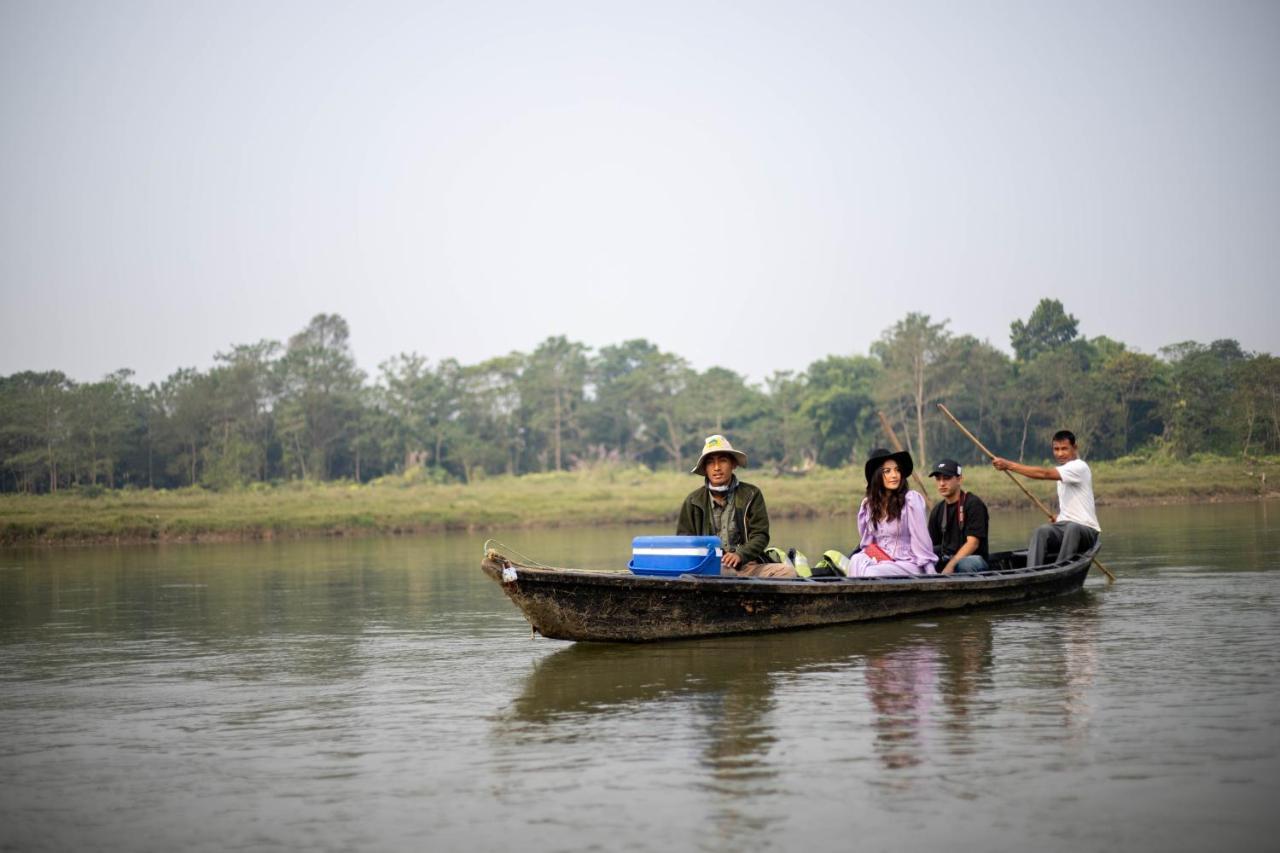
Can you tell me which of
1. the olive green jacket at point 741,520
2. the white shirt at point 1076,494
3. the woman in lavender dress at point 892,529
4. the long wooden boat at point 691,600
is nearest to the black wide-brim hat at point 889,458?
the woman in lavender dress at point 892,529

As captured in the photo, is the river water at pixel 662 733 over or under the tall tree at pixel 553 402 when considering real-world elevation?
under

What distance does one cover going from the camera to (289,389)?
2416 inches

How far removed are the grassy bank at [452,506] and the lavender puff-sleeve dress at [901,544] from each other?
21936 millimetres

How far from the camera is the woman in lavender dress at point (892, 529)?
1060 centimetres

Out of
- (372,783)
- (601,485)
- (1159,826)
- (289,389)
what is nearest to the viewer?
(1159,826)

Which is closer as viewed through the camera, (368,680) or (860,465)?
(368,680)

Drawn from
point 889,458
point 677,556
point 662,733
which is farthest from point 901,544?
point 662,733

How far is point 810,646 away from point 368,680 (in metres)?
3.37

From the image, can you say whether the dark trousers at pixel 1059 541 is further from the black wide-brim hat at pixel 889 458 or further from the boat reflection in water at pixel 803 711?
the black wide-brim hat at pixel 889 458

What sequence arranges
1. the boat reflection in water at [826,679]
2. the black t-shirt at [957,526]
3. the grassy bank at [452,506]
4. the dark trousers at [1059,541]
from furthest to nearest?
the grassy bank at [452,506], the dark trousers at [1059,541], the black t-shirt at [957,526], the boat reflection in water at [826,679]

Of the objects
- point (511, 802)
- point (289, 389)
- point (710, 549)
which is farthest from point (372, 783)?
point (289, 389)

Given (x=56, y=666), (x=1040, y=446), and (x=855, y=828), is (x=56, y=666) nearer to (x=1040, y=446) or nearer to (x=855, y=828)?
(x=855, y=828)

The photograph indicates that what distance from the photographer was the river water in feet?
16.4

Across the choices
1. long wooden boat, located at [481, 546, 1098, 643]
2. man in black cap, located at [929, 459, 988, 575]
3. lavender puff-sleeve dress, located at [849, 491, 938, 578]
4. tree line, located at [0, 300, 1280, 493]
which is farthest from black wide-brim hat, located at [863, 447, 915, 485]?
tree line, located at [0, 300, 1280, 493]
